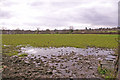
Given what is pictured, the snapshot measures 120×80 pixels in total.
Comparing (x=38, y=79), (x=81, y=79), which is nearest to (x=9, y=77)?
(x=38, y=79)

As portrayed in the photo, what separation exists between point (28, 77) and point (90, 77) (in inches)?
140

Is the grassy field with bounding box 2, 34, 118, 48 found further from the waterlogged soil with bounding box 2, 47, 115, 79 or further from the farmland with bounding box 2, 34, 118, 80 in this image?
the waterlogged soil with bounding box 2, 47, 115, 79

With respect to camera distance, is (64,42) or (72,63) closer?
(72,63)

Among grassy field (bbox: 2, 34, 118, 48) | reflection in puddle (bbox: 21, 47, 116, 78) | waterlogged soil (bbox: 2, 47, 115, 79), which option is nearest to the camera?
waterlogged soil (bbox: 2, 47, 115, 79)

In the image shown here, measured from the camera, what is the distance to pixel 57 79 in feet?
15.8

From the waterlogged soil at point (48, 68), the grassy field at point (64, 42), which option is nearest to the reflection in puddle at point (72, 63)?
the waterlogged soil at point (48, 68)

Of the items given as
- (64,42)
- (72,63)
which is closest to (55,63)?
(72,63)

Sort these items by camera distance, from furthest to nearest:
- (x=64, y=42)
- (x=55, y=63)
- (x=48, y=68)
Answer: (x=64, y=42)
(x=55, y=63)
(x=48, y=68)

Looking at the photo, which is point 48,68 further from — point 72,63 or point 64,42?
point 64,42

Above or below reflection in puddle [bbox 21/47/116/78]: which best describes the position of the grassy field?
above

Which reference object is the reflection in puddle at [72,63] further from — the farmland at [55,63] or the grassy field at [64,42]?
the grassy field at [64,42]

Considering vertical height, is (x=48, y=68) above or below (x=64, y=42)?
below

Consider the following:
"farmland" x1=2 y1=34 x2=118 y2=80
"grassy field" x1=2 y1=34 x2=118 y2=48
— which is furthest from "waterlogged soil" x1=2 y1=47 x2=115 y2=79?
"grassy field" x1=2 y1=34 x2=118 y2=48

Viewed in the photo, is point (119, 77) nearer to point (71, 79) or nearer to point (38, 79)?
point (71, 79)
